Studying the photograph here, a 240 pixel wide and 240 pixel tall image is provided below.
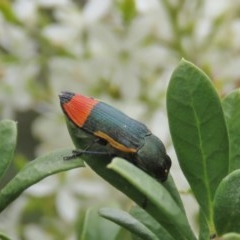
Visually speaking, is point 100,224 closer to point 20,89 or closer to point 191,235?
point 191,235

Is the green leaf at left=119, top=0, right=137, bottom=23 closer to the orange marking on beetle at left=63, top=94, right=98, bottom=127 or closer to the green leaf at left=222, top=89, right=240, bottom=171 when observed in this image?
the orange marking on beetle at left=63, top=94, right=98, bottom=127

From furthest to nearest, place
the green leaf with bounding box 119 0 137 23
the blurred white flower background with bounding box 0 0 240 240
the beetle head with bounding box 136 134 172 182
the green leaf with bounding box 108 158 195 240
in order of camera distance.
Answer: the blurred white flower background with bounding box 0 0 240 240, the green leaf with bounding box 119 0 137 23, the beetle head with bounding box 136 134 172 182, the green leaf with bounding box 108 158 195 240

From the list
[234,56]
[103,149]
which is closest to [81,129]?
[103,149]

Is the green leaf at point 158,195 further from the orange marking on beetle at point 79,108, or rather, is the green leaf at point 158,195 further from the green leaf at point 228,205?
the orange marking on beetle at point 79,108

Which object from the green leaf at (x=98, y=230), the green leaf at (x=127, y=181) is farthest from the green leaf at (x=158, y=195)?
the green leaf at (x=98, y=230)

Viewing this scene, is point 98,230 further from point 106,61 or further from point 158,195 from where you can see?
point 106,61

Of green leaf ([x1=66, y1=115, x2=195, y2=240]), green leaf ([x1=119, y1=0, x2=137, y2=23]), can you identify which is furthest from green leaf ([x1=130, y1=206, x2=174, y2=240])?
green leaf ([x1=119, y1=0, x2=137, y2=23])
